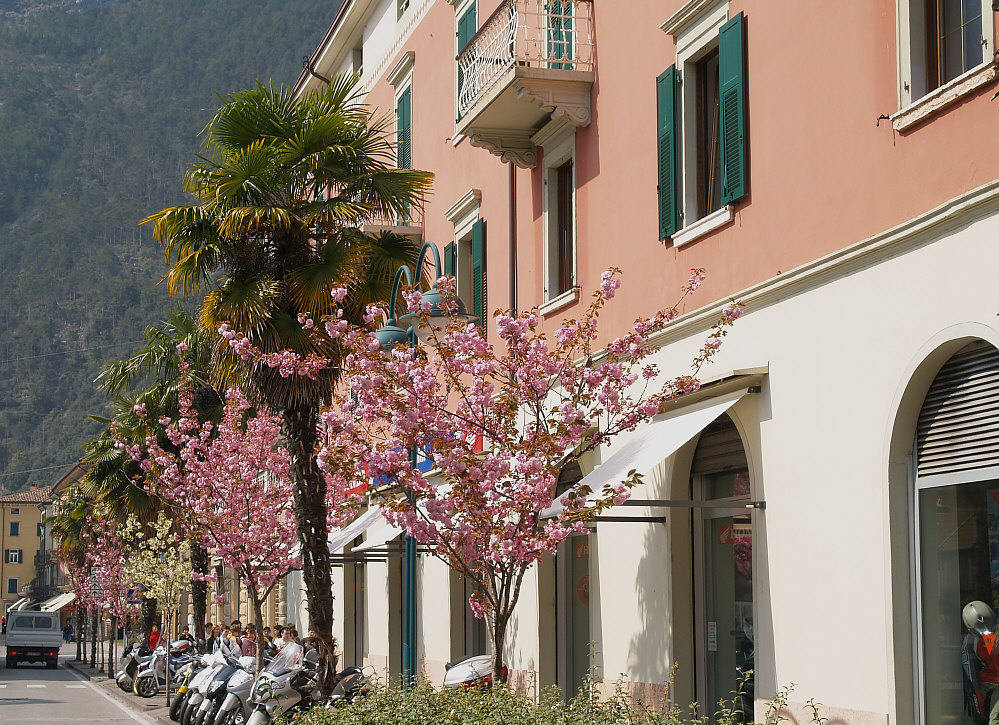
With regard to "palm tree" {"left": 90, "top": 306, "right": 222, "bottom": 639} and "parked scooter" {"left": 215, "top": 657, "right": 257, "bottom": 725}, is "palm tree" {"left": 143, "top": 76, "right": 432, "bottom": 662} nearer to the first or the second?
"parked scooter" {"left": 215, "top": 657, "right": 257, "bottom": 725}

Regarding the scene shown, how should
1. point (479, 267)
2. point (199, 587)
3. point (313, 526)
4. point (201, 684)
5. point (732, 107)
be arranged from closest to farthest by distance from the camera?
point (732, 107)
point (313, 526)
point (479, 267)
point (201, 684)
point (199, 587)

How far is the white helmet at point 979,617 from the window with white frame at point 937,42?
3.57 metres

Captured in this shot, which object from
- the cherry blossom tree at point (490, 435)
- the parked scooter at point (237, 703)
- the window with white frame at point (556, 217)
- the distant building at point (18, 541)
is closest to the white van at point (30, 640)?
the parked scooter at point (237, 703)

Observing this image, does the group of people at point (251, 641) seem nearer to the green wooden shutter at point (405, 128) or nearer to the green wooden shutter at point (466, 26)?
the green wooden shutter at point (405, 128)

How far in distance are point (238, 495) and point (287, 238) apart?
25.2ft

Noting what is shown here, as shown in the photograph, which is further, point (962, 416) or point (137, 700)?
point (137, 700)

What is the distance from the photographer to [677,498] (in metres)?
14.3

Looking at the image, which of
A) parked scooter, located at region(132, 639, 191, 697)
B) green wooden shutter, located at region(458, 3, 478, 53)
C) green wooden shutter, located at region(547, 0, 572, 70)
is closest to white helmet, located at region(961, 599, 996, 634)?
green wooden shutter, located at region(547, 0, 572, 70)

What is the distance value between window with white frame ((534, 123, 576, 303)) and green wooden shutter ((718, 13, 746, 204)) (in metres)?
4.65

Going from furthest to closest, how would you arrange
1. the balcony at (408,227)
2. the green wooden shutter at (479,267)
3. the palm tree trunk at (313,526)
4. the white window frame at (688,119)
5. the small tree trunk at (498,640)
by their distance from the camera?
1. the balcony at (408,227)
2. the green wooden shutter at (479,267)
3. the palm tree trunk at (313,526)
4. the white window frame at (688,119)
5. the small tree trunk at (498,640)

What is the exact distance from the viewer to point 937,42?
32.0 feet

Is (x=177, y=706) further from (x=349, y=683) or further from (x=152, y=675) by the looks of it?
(x=152, y=675)

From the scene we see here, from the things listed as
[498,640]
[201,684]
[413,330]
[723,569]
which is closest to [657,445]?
[723,569]

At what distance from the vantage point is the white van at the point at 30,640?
56.0m
